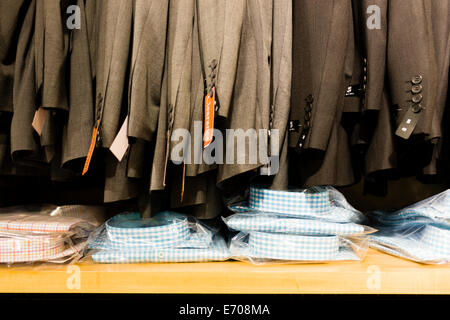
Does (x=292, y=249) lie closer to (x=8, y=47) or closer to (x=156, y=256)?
(x=156, y=256)

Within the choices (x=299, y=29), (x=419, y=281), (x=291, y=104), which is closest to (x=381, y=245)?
(x=419, y=281)

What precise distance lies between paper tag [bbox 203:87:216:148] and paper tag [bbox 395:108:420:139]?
0.34 meters

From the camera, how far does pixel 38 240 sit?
0.60m

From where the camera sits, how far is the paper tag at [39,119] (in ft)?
1.85

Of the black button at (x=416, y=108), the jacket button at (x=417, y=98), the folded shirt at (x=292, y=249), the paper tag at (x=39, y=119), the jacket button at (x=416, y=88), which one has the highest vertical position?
the jacket button at (x=416, y=88)

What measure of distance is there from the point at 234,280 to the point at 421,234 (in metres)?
0.45

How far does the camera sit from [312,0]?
0.58m

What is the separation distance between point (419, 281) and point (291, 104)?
0.42 metres

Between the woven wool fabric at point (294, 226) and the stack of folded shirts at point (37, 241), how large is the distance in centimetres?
35

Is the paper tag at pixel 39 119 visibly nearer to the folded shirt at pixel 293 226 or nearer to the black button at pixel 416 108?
the folded shirt at pixel 293 226

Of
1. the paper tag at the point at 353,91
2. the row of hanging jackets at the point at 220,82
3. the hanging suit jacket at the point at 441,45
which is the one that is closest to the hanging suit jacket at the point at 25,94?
the row of hanging jackets at the point at 220,82

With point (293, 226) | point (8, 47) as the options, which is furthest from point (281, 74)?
point (8, 47)

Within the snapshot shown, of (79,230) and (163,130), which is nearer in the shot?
(163,130)
